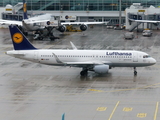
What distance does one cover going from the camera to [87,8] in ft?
441

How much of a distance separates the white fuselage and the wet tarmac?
6.19 feet

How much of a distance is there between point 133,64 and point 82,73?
6980mm

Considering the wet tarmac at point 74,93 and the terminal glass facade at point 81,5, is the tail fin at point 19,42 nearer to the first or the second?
the wet tarmac at point 74,93

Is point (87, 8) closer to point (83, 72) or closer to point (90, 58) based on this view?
point (90, 58)

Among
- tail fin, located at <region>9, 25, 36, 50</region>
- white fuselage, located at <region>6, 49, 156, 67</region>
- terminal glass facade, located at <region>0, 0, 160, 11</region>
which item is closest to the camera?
white fuselage, located at <region>6, 49, 156, 67</region>

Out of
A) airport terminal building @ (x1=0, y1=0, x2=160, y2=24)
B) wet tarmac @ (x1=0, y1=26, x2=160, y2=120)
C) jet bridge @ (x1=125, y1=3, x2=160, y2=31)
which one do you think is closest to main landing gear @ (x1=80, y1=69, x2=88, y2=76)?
wet tarmac @ (x1=0, y1=26, x2=160, y2=120)

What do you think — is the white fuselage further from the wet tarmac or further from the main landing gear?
the wet tarmac

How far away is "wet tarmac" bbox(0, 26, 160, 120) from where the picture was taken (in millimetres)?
36219

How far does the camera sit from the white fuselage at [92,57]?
5216 cm

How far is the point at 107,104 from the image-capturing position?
3928 cm

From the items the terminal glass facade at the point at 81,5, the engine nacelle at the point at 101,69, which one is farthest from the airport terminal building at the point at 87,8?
the engine nacelle at the point at 101,69

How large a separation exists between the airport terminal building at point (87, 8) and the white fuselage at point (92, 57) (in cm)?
8172

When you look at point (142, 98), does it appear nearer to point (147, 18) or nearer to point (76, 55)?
point (76, 55)

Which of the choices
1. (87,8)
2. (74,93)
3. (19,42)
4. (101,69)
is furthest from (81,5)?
(74,93)
